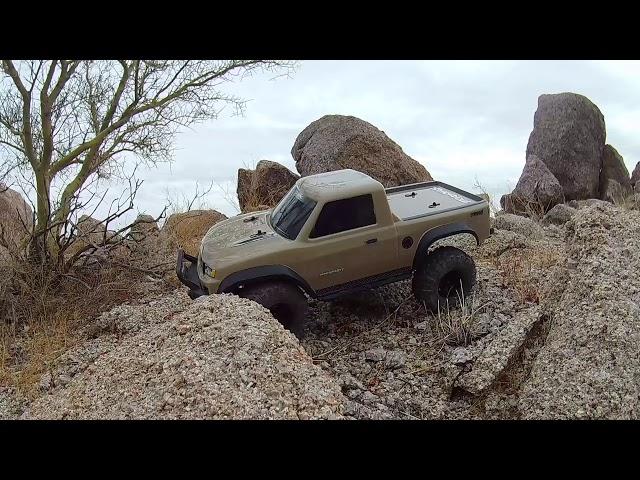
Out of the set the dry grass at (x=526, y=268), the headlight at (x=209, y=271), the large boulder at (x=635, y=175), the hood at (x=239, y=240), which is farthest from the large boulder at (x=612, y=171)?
the headlight at (x=209, y=271)

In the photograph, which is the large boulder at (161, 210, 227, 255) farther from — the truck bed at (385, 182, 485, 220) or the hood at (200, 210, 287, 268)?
the truck bed at (385, 182, 485, 220)

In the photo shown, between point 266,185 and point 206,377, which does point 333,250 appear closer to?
point 206,377

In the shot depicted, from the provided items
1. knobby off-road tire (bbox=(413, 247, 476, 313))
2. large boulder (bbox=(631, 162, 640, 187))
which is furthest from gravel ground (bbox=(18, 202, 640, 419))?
large boulder (bbox=(631, 162, 640, 187))

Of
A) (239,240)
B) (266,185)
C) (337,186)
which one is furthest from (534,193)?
(239,240)

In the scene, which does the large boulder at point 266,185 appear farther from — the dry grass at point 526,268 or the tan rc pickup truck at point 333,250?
the dry grass at point 526,268

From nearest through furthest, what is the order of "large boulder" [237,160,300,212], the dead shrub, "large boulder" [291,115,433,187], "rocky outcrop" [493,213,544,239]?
1. the dead shrub
2. "rocky outcrop" [493,213,544,239]
3. "large boulder" [291,115,433,187]
4. "large boulder" [237,160,300,212]

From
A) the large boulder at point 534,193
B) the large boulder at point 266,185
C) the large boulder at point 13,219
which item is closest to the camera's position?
the large boulder at point 13,219
